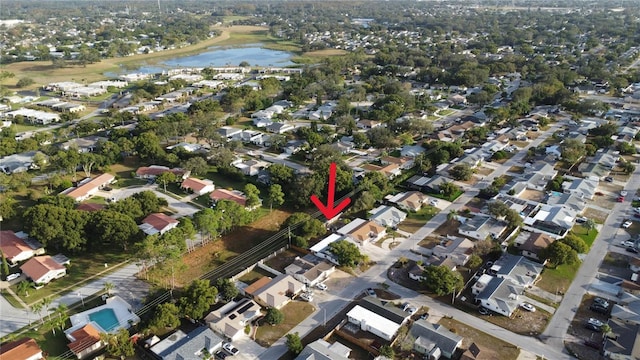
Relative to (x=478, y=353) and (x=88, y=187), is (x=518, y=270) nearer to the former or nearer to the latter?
(x=478, y=353)

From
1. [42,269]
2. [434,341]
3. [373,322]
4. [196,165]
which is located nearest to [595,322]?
[434,341]

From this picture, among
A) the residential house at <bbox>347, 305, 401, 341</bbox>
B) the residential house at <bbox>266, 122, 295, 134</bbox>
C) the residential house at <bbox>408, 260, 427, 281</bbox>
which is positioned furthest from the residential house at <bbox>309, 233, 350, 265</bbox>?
the residential house at <bbox>266, 122, 295, 134</bbox>

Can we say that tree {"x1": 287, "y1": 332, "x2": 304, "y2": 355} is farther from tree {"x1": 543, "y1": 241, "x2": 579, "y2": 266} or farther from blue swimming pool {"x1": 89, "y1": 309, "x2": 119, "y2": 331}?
tree {"x1": 543, "y1": 241, "x2": 579, "y2": 266}

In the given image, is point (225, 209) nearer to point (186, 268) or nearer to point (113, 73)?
point (186, 268)

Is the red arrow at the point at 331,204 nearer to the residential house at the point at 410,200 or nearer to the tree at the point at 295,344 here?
the residential house at the point at 410,200

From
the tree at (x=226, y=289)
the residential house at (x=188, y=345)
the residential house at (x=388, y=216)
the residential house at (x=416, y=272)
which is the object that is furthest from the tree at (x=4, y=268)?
the residential house at (x=416, y=272)

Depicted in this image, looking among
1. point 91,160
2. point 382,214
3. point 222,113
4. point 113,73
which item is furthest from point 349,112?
point 113,73
